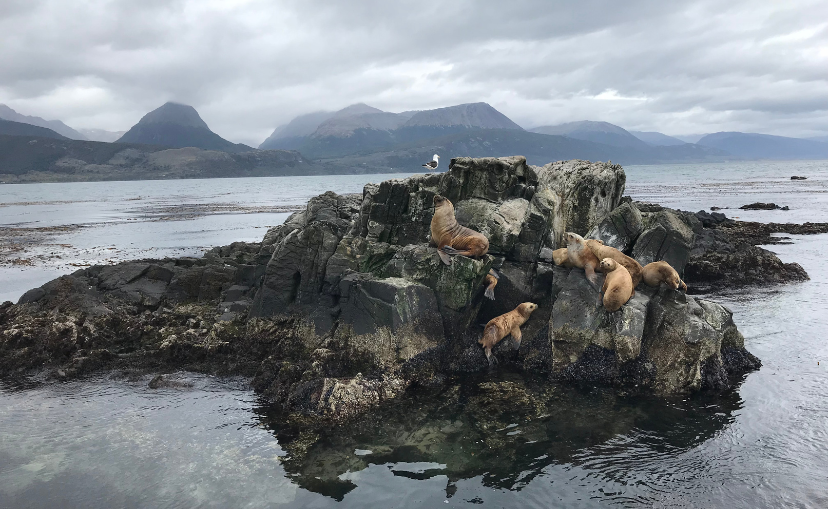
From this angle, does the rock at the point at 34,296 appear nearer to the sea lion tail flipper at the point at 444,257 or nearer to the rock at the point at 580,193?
the sea lion tail flipper at the point at 444,257

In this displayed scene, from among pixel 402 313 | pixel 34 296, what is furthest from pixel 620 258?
pixel 34 296

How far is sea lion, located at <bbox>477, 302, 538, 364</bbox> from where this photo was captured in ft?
39.2

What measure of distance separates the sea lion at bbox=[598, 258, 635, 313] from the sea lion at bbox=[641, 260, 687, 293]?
2.27 feet

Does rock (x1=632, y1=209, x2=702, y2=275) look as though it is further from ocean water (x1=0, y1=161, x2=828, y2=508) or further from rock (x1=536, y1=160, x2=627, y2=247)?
ocean water (x1=0, y1=161, x2=828, y2=508)

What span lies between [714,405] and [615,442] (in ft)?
8.42

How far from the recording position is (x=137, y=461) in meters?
8.30

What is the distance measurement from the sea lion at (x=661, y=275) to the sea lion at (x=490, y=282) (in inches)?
128

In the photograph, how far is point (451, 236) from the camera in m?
12.8

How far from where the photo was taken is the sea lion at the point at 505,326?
39.2ft

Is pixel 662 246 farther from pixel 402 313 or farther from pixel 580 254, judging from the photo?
pixel 402 313

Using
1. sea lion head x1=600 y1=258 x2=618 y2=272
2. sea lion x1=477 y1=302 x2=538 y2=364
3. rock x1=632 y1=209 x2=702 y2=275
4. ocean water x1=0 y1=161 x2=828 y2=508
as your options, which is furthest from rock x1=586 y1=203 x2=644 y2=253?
ocean water x1=0 y1=161 x2=828 y2=508

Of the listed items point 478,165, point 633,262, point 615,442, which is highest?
point 478,165

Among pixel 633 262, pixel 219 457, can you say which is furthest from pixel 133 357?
pixel 633 262

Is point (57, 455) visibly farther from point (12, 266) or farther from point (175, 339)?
point (12, 266)
